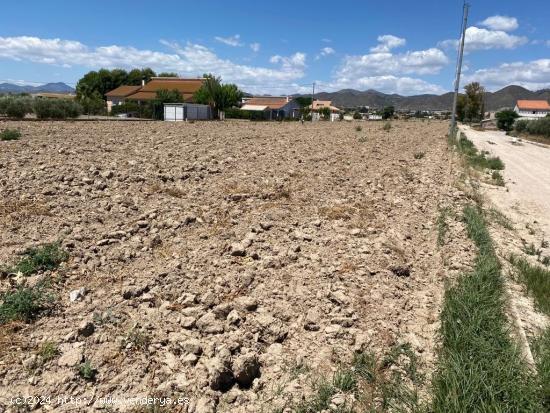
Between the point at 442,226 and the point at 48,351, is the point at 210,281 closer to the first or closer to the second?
the point at 48,351

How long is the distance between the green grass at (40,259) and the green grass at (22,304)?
0.48 m

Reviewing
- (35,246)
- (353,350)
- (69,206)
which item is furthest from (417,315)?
(69,206)

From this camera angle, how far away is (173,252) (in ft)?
19.4

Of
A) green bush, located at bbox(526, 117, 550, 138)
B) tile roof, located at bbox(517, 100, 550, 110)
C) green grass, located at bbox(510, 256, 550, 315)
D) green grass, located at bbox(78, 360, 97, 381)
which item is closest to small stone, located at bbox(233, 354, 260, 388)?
green grass, located at bbox(78, 360, 97, 381)

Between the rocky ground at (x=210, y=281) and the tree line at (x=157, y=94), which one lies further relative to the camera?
the tree line at (x=157, y=94)

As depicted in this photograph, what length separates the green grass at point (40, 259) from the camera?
16.3 feet

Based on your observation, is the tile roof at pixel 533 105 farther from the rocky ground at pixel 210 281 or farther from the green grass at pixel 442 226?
the green grass at pixel 442 226

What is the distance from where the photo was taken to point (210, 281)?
5.11 metres

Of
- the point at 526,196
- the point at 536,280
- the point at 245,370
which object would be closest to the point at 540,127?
the point at 526,196

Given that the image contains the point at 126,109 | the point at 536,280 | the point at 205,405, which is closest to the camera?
the point at 205,405

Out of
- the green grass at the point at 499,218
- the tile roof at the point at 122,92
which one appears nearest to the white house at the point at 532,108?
the tile roof at the point at 122,92

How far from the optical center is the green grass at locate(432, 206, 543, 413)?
331 centimetres

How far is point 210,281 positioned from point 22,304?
6.25ft

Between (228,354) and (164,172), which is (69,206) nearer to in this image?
(164,172)
